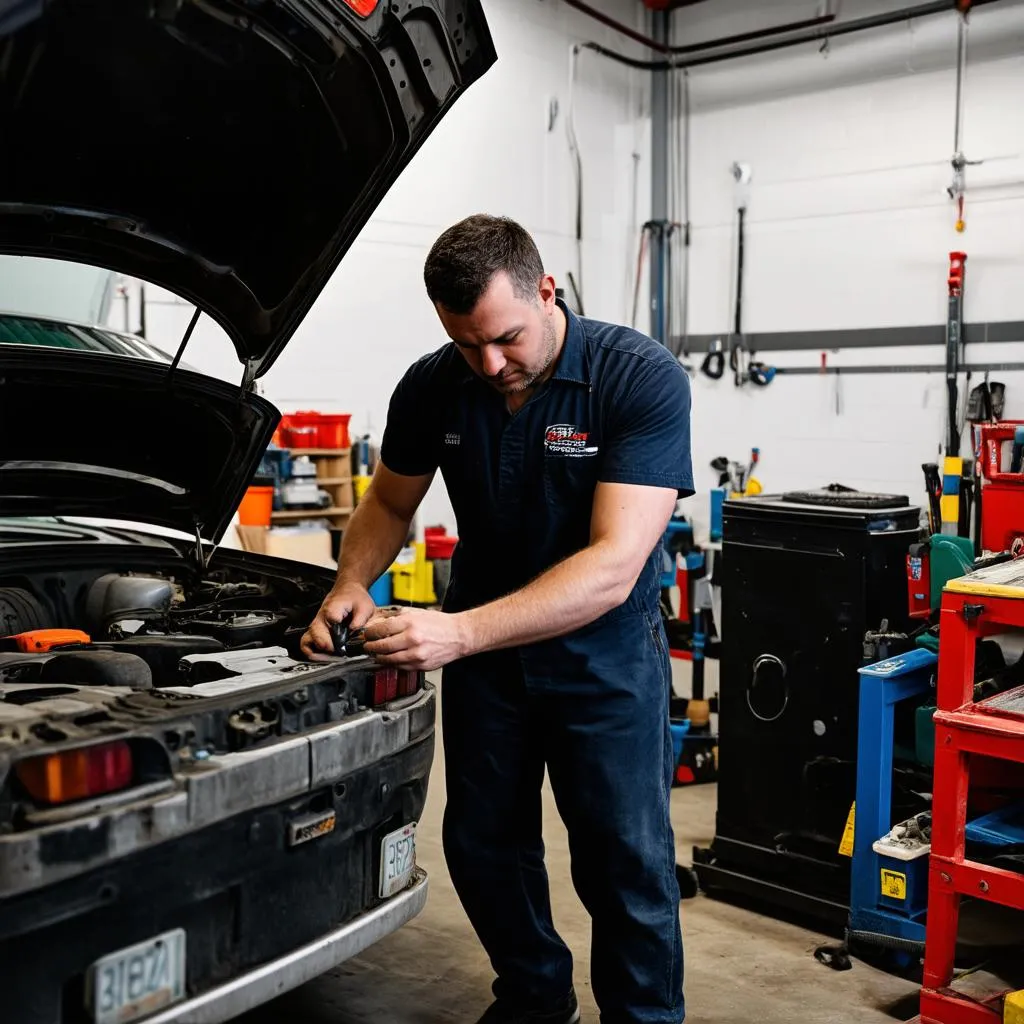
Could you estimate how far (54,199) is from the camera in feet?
7.06

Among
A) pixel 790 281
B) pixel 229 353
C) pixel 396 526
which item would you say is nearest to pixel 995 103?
pixel 790 281

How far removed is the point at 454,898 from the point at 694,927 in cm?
66

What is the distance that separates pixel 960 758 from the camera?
8.15 feet

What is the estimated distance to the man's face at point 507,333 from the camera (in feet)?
6.59

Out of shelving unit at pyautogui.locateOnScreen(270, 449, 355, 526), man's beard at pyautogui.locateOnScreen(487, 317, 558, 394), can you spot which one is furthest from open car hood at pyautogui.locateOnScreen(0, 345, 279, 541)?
shelving unit at pyautogui.locateOnScreen(270, 449, 355, 526)

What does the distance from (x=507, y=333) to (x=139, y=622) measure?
1157 mm

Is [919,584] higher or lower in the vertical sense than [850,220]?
lower

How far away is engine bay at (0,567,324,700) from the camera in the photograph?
6.61 feet

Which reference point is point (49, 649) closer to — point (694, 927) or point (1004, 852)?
point (694, 927)

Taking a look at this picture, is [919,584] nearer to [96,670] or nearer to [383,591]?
[96,670]

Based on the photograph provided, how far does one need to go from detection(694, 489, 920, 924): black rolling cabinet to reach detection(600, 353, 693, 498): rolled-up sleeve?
40.0 inches

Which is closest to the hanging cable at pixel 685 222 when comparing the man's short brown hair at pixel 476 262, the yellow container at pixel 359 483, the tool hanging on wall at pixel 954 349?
the tool hanging on wall at pixel 954 349

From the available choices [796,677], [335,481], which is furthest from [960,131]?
[796,677]

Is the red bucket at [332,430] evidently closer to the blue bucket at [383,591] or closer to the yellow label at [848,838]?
the blue bucket at [383,591]
